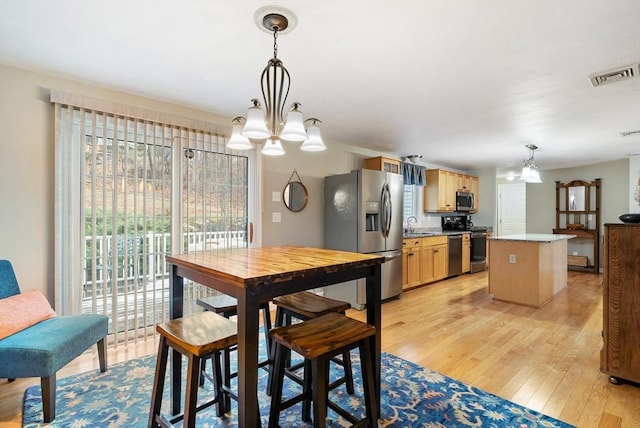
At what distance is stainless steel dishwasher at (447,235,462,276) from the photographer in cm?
577

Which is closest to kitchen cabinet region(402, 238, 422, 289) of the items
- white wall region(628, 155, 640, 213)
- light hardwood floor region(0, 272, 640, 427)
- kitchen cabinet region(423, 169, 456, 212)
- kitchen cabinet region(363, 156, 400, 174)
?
light hardwood floor region(0, 272, 640, 427)

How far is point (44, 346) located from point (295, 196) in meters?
2.79

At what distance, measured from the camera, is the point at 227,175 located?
3.34 metres

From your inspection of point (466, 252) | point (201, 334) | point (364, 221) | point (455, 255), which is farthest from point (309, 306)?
point (466, 252)

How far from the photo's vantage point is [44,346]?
1770mm

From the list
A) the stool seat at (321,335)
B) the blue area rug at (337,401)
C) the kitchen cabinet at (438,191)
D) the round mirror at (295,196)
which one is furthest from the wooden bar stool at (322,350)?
the kitchen cabinet at (438,191)

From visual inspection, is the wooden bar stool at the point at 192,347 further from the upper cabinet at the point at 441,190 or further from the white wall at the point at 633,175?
the white wall at the point at 633,175

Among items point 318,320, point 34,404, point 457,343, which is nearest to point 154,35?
point 318,320

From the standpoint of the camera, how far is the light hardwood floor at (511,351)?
197 cm

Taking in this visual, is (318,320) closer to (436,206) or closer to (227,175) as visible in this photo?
(227,175)

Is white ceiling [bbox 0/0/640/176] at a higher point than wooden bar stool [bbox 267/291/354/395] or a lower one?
higher

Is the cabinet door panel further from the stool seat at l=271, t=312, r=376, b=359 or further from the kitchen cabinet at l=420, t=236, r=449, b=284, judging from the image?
the stool seat at l=271, t=312, r=376, b=359

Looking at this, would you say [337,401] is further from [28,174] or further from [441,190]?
[441,190]

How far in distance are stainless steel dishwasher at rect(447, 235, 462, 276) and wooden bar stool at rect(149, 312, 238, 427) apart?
492 centimetres
